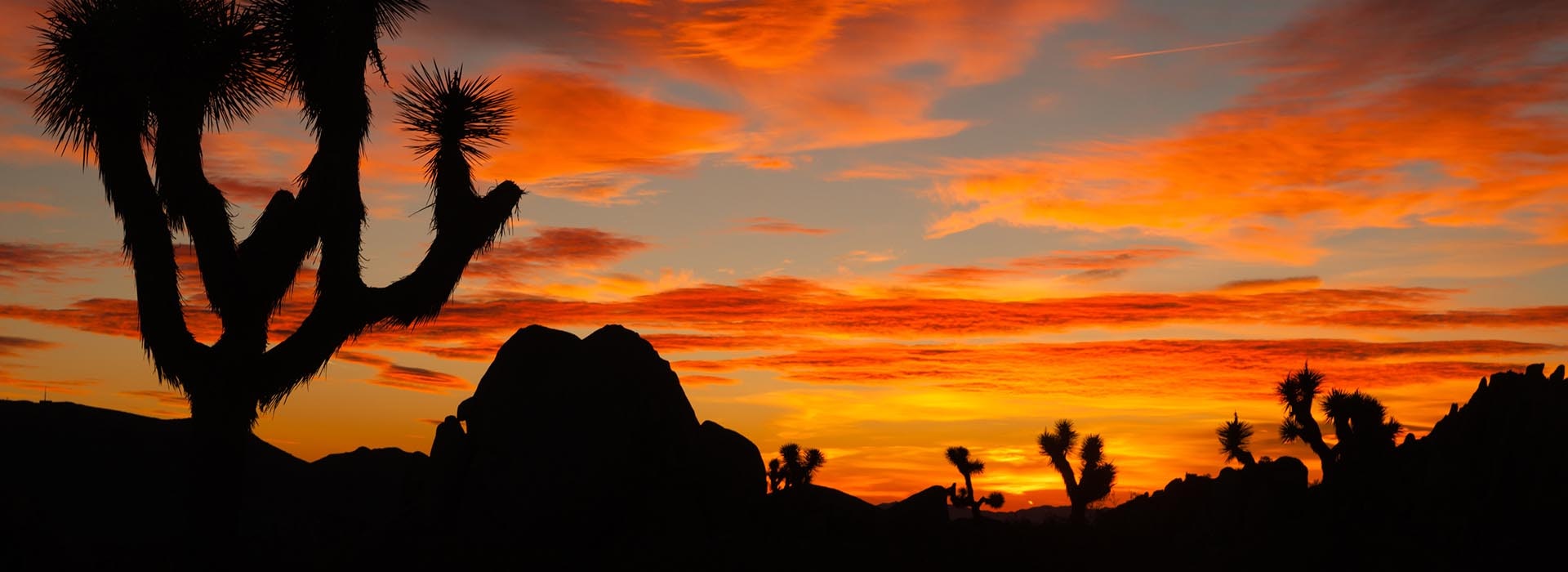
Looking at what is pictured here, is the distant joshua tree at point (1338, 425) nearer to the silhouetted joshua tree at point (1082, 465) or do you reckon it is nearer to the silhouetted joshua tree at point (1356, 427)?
the silhouetted joshua tree at point (1356, 427)

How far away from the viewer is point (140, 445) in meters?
68.6

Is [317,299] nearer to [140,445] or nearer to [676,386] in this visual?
[676,386]

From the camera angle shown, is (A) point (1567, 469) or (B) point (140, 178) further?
(A) point (1567, 469)

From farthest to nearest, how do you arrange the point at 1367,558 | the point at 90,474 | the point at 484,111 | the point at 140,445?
the point at 140,445 → the point at 90,474 → the point at 1367,558 → the point at 484,111

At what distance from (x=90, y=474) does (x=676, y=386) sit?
55740 mm

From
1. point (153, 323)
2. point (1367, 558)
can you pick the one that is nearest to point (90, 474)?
point (153, 323)

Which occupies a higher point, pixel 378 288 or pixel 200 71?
pixel 200 71

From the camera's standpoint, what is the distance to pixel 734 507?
25406 millimetres

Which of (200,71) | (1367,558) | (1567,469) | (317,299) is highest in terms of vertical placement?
(200,71)

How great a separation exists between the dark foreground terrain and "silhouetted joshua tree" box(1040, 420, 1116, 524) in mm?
3311

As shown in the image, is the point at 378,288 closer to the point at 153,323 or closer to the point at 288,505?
the point at 153,323

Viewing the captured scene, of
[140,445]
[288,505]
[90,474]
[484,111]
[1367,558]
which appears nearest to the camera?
[484,111]

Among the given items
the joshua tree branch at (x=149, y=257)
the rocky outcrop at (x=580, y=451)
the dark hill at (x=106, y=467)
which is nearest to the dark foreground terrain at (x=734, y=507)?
the rocky outcrop at (x=580, y=451)

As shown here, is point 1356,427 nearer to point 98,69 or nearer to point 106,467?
point 98,69
